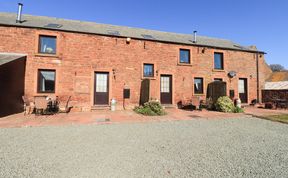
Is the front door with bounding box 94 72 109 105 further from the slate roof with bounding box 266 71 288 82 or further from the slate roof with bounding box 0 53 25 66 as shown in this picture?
the slate roof with bounding box 266 71 288 82

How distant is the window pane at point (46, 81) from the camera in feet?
30.3

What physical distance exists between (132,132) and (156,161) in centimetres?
223

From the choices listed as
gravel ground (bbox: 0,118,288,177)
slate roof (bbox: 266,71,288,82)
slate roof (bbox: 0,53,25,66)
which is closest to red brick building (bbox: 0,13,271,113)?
slate roof (bbox: 0,53,25,66)

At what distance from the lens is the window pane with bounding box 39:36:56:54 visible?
946 cm

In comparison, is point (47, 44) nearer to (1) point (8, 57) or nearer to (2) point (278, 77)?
(1) point (8, 57)

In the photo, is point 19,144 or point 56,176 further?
point 19,144

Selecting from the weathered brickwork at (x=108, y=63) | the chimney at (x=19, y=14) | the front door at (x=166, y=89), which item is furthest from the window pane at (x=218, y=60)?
the chimney at (x=19, y=14)

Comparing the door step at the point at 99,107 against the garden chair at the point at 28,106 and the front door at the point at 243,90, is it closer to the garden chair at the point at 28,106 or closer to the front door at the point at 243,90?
the garden chair at the point at 28,106

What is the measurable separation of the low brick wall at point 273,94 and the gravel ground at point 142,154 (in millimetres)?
9689

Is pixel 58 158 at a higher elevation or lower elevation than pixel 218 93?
lower

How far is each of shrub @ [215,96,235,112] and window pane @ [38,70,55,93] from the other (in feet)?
37.4

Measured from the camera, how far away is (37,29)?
9188 mm

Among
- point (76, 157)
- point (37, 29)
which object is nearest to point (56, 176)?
point (76, 157)

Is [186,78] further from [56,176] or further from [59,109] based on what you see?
[56,176]
